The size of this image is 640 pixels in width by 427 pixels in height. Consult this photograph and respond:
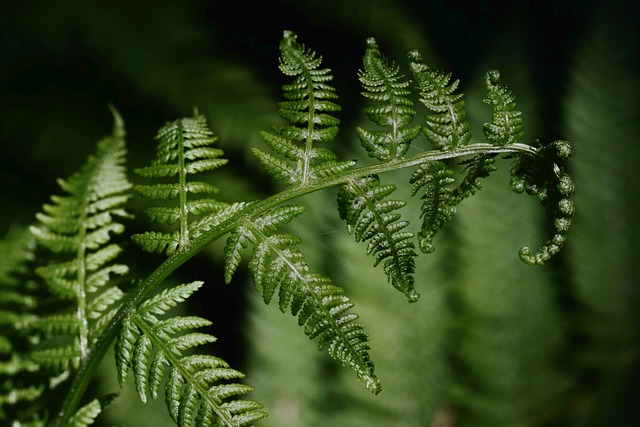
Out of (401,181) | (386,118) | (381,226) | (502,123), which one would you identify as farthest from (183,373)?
(401,181)

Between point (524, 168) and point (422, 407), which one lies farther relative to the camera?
point (422, 407)

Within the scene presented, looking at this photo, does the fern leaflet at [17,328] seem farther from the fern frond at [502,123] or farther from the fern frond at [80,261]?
the fern frond at [502,123]

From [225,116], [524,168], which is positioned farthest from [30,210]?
[524,168]

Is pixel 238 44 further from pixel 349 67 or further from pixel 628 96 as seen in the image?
pixel 628 96

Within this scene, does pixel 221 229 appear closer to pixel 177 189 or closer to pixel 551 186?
pixel 177 189

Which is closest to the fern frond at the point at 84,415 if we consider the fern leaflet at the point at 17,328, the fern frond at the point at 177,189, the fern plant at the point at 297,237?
the fern plant at the point at 297,237

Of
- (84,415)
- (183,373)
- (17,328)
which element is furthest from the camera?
(17,328)

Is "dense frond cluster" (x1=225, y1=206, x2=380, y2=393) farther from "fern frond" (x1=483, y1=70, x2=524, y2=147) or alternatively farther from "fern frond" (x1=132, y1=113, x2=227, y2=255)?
"fern frond" (x1=483, y1=70, x2=524, y2=147)
